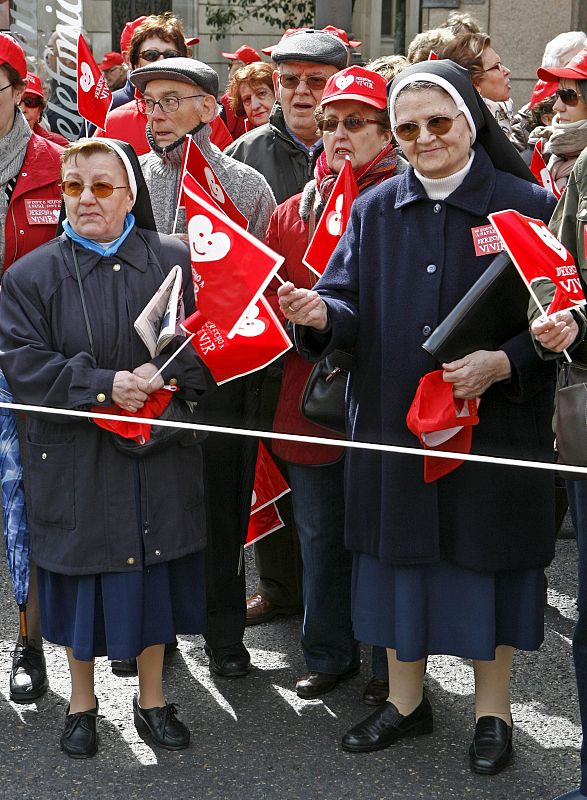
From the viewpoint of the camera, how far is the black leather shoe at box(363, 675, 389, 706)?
437cm

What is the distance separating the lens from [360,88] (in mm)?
4195

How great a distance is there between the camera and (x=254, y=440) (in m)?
4.71

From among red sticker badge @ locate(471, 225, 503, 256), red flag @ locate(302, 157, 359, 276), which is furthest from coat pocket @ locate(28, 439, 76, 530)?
red sticker badge @ locate(471, 225, 503, 256)

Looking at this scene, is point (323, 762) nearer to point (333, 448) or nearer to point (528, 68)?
point (333, 448)

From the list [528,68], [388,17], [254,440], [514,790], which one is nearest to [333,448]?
[254,440]

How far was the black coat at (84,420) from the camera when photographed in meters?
3.88

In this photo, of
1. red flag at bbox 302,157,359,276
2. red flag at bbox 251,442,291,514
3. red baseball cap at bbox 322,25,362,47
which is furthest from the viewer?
red baseball cap at bbox 322,25,362,47

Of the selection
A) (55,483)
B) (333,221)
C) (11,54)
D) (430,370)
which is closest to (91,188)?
(333,221)

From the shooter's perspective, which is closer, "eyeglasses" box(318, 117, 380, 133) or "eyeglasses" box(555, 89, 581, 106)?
"eyeglasses" box(318, 117, 380, 133)

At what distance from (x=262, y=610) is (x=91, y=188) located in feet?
6.59

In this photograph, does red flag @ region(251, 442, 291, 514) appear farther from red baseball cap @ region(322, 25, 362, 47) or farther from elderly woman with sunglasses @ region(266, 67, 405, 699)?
red baseball cap @ region(322, 25, 362, 47)

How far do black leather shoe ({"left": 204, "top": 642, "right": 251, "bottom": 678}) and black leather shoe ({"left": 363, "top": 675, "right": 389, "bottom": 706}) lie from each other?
1.57 ft

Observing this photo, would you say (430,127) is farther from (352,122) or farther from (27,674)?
(27,674)

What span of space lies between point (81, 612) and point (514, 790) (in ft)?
4.52
